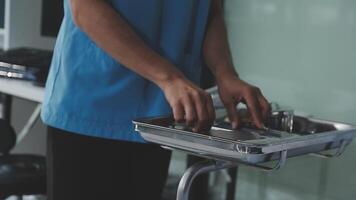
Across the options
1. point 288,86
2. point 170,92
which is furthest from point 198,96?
point 288,86

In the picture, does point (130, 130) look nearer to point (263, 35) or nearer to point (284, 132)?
point (284, 132)

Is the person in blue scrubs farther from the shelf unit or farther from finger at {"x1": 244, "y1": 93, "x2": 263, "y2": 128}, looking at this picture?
the shelf unit

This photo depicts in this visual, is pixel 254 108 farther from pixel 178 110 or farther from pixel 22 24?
pixel 22 24

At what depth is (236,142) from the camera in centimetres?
82

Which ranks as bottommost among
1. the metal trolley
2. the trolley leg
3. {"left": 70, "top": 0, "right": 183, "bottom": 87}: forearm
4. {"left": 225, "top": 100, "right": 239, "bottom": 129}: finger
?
the trolley leg

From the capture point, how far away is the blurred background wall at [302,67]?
188 cm

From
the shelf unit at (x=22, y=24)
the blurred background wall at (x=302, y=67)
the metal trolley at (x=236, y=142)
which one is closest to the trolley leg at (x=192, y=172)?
the metal trolley at (x=236, y=142)

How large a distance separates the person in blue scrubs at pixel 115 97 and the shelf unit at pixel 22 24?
1.40 meters

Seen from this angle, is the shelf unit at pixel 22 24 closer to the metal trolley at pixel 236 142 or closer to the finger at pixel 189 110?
the metal trolley at pixel 236 142

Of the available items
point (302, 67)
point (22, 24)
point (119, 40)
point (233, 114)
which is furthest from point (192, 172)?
point (22, 24)

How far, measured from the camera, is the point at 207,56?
1.16 metres

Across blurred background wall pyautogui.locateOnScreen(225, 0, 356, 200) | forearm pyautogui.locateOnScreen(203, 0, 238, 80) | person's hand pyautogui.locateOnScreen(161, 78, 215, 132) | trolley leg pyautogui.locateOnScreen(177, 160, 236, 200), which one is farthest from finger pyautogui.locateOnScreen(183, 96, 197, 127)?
blurred background wall pyautogui.locateOnScreen(225, 0, 356, 200)

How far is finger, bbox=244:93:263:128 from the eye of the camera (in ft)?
3.35

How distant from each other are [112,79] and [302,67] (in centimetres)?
108
